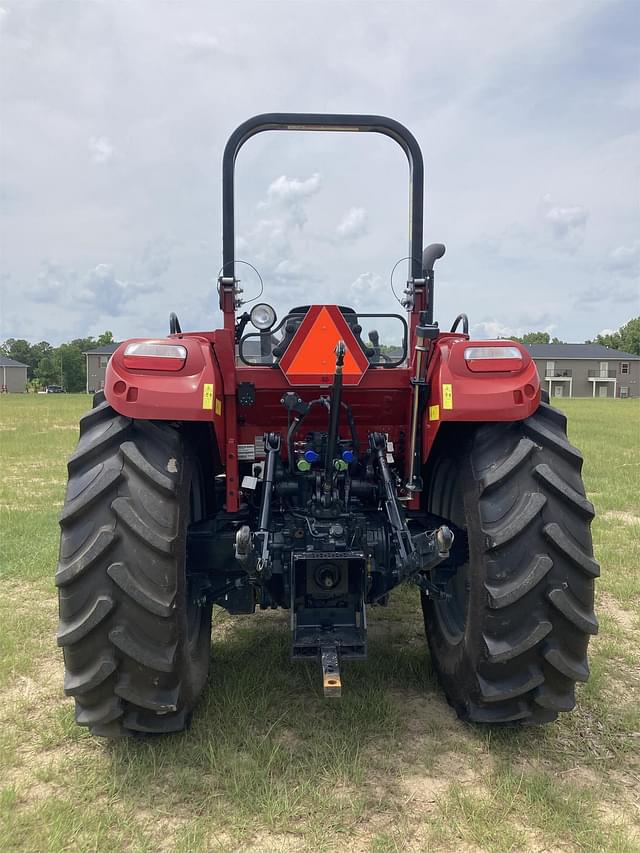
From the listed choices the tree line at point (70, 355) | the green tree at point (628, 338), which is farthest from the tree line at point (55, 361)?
the green tree at point (628, 338)

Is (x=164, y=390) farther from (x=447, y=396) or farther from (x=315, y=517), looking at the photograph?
(x=447, y=396)

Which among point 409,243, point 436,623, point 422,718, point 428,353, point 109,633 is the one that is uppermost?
point 409,243

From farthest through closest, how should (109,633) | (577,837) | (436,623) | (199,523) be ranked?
(436,623) < (199,523) < (109,633) < (577,837)

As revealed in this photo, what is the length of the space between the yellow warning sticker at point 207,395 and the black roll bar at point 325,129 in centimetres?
91

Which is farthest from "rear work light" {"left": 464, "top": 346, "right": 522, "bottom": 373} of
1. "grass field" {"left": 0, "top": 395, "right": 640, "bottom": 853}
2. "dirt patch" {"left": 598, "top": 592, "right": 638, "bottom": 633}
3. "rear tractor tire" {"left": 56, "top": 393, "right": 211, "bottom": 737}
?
"dirt patch" {"left": 598, "top": 592, "right": 638, "bottom": 633}

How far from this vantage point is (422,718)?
335cm

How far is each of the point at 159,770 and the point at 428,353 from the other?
7.34 feet

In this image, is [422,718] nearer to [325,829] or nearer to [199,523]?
[325,829]

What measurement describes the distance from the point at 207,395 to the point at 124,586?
0.87 metres

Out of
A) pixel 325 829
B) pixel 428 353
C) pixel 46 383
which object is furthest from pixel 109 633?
pixel 46 383

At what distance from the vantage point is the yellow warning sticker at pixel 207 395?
2.93m

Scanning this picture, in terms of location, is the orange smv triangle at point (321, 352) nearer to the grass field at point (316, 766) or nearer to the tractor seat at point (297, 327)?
the tractor seat at point (297, 327)

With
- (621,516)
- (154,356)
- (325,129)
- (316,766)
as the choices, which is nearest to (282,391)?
(154,356)

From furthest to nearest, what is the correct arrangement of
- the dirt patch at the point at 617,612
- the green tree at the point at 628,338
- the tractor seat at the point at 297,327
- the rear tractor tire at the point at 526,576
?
the green tree at the point at 628,338 < the dirt patch at the point at 617,612 < the tractor seat at the point at 297,327 < the rear tractor tire at the point at 526,576
